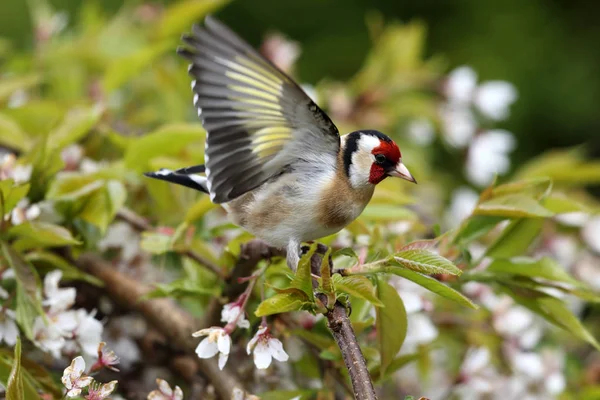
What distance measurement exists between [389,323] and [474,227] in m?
0.22

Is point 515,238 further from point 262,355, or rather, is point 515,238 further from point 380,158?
point 262,355

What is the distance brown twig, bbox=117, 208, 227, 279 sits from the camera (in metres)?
0.99

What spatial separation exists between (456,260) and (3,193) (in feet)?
1.80

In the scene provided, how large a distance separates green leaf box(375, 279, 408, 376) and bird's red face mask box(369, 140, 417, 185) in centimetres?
12

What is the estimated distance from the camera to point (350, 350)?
27.8 inches

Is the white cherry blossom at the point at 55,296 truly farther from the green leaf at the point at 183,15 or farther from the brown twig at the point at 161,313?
the green leaf at the point at 183,15

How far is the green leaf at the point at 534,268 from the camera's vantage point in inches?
38.2

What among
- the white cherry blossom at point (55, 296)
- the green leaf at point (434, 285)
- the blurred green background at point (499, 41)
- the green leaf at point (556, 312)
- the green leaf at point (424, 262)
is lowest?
the blurred green background at point (499, 41)

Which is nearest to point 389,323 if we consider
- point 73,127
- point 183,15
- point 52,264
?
point 52,264

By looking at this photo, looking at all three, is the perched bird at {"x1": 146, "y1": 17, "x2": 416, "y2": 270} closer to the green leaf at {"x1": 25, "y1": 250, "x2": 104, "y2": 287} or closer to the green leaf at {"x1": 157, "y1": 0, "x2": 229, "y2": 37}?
the green leaf at {"x1": 25, "y1": 250, "x2": 104, "y2": 287}

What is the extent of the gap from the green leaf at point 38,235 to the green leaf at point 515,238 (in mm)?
511

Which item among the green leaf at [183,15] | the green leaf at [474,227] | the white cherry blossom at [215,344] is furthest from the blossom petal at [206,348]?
the green leaf at [183,15]

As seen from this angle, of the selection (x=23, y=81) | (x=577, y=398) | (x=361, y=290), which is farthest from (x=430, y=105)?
(x=361, y=290)

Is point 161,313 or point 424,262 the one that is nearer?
point 424,262
